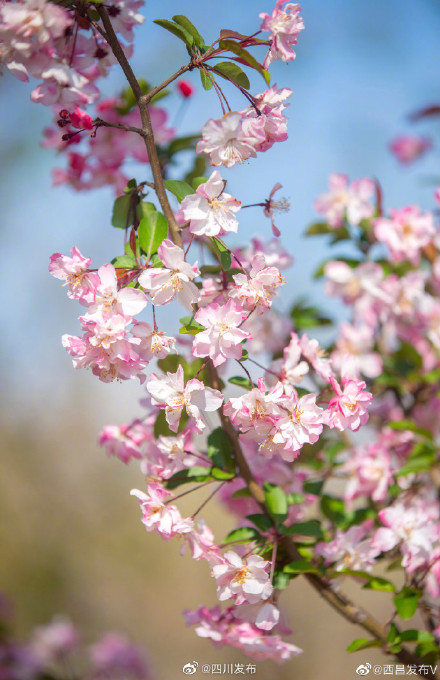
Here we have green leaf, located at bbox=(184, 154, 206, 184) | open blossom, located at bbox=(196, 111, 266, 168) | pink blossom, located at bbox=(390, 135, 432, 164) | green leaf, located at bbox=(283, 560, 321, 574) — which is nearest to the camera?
open blossom, located at bbox=(196, 111, 266, 168)

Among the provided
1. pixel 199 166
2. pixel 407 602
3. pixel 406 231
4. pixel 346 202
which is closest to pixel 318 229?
pixel 346 202

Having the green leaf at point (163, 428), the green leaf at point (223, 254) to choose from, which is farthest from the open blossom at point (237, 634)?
the green leaf at point (223, 254)

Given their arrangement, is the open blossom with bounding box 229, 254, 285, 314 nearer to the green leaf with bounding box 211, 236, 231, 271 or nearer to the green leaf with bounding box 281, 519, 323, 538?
the green leaf with bounding box 211, 236, 231, 271

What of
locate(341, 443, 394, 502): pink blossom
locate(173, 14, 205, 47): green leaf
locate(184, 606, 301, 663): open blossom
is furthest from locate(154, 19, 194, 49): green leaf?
locate(341, 443, 394, 502): pink blossom

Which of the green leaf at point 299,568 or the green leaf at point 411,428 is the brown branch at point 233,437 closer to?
the green leaf at point 299,568

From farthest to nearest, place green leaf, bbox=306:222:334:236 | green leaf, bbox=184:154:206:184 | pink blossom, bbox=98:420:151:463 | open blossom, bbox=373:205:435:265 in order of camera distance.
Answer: green leaf, bbox=306:222:334:236
open blossom, bbox=373:205:435:265
green leaf, bbox=184:154:206:184
pink blossom, bbox=98:420:151:463

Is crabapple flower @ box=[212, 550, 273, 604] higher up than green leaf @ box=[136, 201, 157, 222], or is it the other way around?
green leaf @ box=[136, 201, 157, 222]

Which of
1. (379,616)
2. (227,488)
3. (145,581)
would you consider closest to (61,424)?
(145,581)

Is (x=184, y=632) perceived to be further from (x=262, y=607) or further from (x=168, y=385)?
(x=168, y=385)
